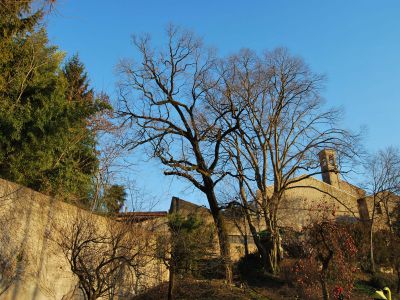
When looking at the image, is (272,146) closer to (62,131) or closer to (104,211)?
(104,211)

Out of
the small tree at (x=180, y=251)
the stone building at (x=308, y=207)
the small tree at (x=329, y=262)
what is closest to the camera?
the small tree at (x=180, y=251)

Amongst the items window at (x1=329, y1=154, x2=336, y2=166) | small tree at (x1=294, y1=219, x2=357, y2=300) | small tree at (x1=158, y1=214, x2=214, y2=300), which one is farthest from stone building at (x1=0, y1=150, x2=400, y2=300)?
window at (x1=329, y1=154, x2=336, y2=166)

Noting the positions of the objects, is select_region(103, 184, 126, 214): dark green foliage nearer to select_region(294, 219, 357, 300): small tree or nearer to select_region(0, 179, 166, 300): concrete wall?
select_region(0, 179, 166, 300): concrete wall

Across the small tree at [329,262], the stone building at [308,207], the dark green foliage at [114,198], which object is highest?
the stone building at [308,207]

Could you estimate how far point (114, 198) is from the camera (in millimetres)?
16156

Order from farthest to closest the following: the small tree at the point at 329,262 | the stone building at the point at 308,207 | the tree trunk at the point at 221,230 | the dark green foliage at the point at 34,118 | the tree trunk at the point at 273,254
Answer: the stone building at the point at 308,207, the tree trunk at the point at 273,254, the tree trunk at the point at 221,230, the small tree at the point at 329,262, the dark green foliage at the point at 34,118

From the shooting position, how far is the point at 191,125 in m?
18.4

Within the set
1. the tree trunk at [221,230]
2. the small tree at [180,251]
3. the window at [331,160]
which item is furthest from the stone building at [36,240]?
the window at [331,160]

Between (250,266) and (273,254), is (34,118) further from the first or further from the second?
(250,266)

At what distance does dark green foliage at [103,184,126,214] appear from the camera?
1499 centimetres

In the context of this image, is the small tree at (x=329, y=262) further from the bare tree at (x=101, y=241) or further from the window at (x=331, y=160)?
the window at (x=331, y=160)

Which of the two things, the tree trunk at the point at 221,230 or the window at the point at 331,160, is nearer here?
the tree trunk at the point at 221,230

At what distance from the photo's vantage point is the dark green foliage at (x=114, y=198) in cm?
1499

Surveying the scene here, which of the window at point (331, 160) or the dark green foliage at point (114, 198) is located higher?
the window at point (331, 160)
